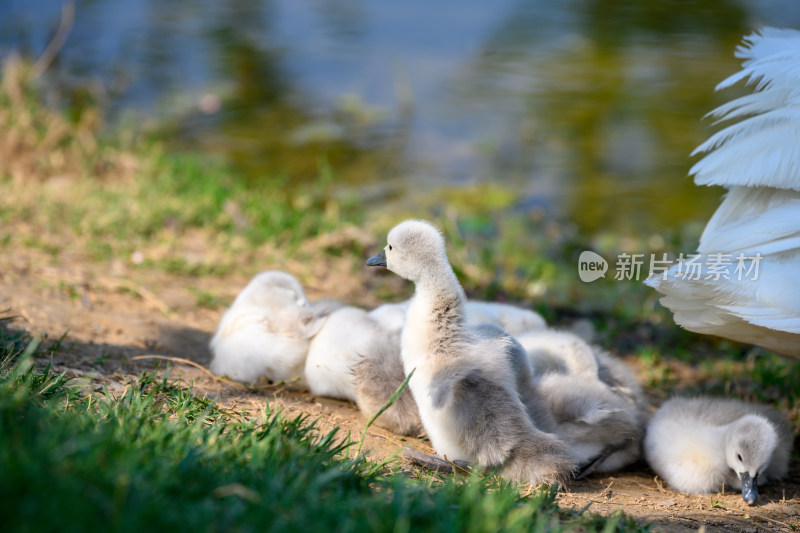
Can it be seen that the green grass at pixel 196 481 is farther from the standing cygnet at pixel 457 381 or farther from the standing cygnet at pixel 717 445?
the standing cygnet at pixel 717 445

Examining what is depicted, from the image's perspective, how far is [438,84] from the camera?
34.6ft

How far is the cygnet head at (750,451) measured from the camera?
3.38 metres

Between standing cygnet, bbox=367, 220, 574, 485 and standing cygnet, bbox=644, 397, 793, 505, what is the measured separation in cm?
68

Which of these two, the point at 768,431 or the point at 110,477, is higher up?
the point at 110,477

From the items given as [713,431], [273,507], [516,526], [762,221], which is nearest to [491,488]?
[516,526]

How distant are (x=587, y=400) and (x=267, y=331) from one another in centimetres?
154

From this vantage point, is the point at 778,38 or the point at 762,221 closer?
the point at 762,221

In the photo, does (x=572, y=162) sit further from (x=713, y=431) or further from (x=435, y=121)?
(x=713, y=431)

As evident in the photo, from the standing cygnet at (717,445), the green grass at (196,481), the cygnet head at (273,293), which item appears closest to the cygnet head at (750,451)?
the standing cygnet at (717,445)

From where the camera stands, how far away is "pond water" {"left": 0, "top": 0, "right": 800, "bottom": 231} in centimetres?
841

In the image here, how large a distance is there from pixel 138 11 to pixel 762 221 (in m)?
11.8

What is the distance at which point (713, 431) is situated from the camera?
12.1ft

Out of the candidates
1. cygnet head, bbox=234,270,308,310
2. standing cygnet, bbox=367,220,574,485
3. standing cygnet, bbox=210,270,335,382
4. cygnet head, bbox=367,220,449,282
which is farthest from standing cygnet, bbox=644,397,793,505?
cygnet head, bbox=234,270,308,310

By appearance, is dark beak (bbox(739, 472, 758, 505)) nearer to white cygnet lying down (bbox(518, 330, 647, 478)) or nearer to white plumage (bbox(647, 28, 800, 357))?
white cygnet lying down (bbox(518, 330, 647, 478))
